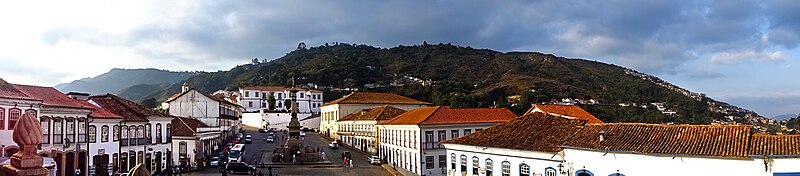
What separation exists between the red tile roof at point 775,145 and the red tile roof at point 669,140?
23 centimetres

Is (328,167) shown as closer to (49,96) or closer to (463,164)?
(463,164)

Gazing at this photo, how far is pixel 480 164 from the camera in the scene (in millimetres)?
27562

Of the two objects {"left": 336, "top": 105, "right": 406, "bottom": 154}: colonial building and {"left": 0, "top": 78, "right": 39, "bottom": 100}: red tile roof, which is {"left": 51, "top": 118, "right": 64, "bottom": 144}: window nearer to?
{"left": 0, "top": 78, "right": 39, "bottom": 100}: red tile roof

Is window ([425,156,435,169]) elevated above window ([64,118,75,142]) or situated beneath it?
situated beneath

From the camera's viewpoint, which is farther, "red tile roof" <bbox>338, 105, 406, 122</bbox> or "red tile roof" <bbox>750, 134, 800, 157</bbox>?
"red tile roof" <bbox>338, 105, 406, 122</bbox>

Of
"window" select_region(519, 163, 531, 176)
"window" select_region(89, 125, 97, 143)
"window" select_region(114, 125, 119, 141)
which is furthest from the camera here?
"window" select_region(114, 125, 119, 141)

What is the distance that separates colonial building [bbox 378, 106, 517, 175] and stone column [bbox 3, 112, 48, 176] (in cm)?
3400

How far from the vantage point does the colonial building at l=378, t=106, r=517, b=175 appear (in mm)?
38531

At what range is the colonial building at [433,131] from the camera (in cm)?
3853

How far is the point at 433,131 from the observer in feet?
127

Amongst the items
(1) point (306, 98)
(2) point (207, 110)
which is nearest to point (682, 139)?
(2) point (207, 110)

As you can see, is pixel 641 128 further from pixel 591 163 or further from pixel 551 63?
pixel 551 63

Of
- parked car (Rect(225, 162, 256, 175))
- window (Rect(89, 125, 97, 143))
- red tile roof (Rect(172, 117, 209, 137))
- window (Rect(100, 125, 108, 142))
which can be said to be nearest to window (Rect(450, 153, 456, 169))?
parked car (Rect(225, 162, 256, 175))

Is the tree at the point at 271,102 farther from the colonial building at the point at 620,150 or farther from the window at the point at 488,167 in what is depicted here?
the window at the point at 488,167
